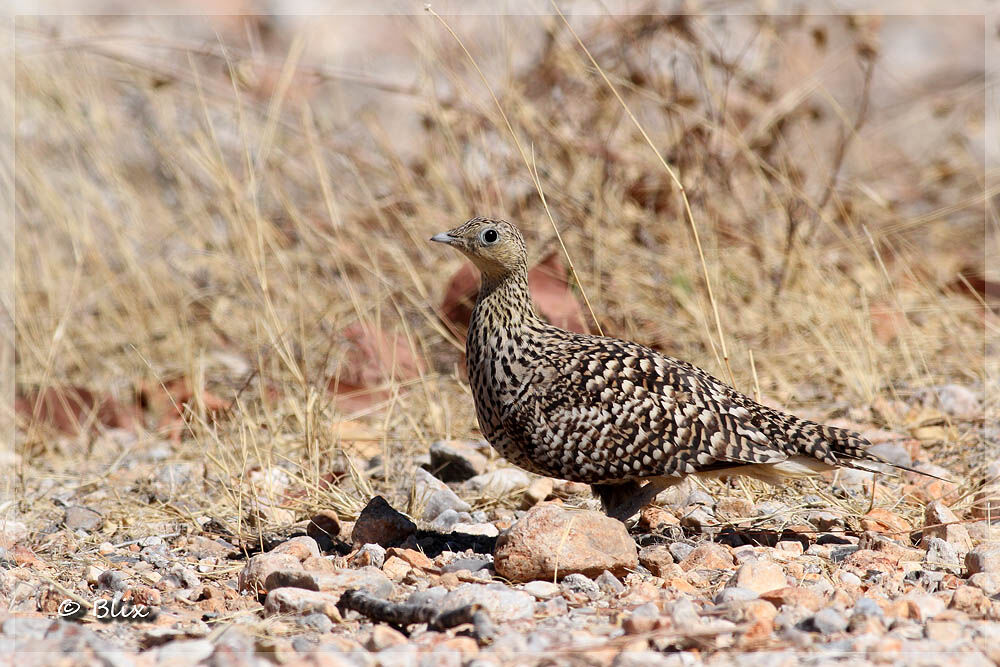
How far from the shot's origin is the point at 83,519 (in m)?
4.42

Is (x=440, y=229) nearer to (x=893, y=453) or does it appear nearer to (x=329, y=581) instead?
(x=893, y=453)

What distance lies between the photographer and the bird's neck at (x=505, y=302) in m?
4.18

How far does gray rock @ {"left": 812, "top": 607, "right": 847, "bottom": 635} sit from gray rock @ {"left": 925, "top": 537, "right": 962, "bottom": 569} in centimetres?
81

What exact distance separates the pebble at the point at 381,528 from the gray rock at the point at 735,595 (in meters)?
1.17

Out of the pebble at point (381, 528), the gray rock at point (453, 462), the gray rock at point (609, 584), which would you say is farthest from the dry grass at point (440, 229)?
the gray rock at point (609, 584)

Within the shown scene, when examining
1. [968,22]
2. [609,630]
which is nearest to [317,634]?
[609,630]

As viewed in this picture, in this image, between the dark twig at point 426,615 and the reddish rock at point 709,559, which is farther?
the reddish rock at point 709,559

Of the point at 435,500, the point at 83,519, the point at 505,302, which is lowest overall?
the point at 83,519

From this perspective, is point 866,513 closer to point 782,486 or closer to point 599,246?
point 782,486

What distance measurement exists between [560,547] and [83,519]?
204cm

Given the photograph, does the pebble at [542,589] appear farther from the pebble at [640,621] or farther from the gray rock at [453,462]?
the gray rock at [453,462]

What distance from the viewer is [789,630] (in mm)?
2945

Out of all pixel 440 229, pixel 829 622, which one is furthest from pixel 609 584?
pixel 440 229

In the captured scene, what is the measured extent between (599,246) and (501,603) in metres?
3.50
